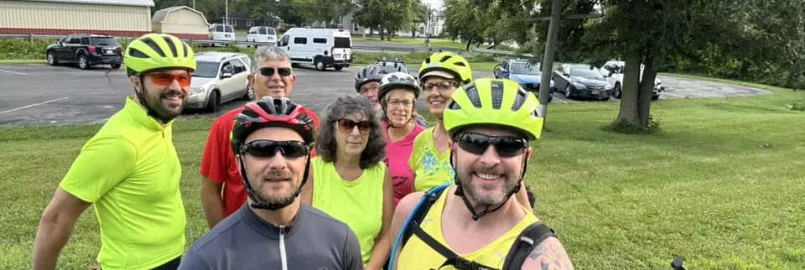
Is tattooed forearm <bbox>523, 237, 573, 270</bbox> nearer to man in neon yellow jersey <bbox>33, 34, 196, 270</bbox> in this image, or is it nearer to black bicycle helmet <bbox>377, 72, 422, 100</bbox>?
man in neon yellow jersey <bbox>33, 34, 196, 270</bbox>

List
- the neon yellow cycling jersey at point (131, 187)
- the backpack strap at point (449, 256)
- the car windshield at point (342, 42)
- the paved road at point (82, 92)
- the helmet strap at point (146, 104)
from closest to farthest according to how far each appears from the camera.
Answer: the backpack strap at point (449, 256) → the neon yellow cycling jersey at point (131, 187) → the helmet strap at point (146, 104) → the paved road at point (82, 92) → the car windshield at point (342, 42)

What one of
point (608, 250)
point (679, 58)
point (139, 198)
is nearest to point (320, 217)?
point (139, 198)

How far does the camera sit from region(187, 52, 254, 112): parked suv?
1628 cm

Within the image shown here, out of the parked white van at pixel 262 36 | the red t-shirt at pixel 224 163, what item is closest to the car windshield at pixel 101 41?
the parked white van at pixel 262 36

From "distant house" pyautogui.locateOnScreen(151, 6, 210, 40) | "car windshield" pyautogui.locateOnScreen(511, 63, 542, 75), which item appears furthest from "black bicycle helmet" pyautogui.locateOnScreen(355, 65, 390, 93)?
"distant house" pyautogui.locateOnScreen(151, 6, 210, 40)

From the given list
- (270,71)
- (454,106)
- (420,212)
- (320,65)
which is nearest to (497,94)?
(454,106)

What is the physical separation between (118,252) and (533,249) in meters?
2.10

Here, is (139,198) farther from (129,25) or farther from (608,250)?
(129,25)

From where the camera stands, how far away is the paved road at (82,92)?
15.2 m

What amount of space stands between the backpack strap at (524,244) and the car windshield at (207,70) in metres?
16.8

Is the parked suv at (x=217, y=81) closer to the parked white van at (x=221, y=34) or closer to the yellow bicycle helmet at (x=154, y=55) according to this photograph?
the yellow bicycle helmet at (x=154, y=55)

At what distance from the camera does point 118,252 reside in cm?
280

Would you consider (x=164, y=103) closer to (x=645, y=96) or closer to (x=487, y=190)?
(x=487, y=190)

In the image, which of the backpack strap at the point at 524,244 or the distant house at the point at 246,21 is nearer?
the backpack strap at the point at 524,244
